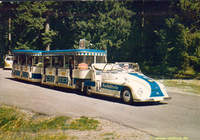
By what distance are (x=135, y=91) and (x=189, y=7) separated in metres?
15.7

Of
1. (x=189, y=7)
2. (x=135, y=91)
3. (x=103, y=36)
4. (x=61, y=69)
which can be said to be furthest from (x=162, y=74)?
(x=135, y=91)

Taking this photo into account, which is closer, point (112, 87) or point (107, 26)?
point (112, 87)

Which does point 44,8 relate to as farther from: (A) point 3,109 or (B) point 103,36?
(A) point 3,109

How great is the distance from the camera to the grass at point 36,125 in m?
6.17

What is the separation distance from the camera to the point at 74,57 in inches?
572

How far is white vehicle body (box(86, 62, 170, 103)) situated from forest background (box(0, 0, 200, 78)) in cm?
1282

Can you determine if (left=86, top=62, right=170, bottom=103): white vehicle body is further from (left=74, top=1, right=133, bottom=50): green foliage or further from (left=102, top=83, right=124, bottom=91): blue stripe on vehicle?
(left=74, top=1, right=133, bottom=50): green foliage

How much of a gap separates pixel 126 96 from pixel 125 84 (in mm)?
558

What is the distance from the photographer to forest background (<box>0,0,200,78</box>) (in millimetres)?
23562

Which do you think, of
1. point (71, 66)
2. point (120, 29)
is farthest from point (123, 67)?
point (120, 29)

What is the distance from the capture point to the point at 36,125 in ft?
24.3

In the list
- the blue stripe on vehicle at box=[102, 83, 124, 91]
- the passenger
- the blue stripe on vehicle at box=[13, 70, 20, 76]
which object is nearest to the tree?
the blue stripe on vehicle at box=[13, 70, 20, 76]

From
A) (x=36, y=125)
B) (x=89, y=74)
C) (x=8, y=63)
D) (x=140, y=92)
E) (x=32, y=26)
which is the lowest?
(x=36, y=125)

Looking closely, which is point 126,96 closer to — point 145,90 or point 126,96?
point 126,96
